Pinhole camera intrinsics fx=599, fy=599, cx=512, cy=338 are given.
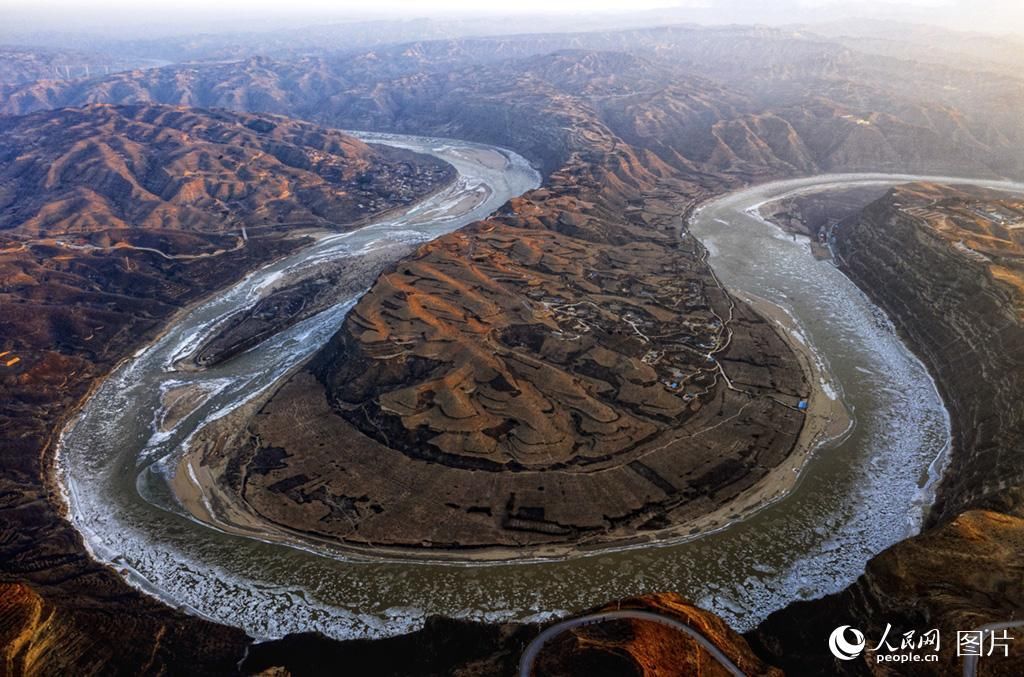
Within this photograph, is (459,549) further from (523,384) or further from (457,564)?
(523,384)

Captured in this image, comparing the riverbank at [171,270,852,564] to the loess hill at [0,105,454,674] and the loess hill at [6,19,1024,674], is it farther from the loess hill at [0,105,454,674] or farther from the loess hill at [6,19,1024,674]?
the loess hill at [0,105,454,674]

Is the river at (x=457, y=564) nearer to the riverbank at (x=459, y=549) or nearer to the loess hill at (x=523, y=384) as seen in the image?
the riverbank at (x=459, y=549)

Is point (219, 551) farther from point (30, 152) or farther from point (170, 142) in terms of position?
point (30, 152)

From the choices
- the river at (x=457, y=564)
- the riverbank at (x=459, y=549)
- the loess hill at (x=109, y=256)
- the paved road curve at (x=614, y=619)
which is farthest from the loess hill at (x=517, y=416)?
the loess hill at (x=109, y=256)

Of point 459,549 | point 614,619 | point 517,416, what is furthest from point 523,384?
point 614,619

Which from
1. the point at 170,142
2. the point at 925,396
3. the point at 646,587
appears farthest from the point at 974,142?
the point at 170,142
